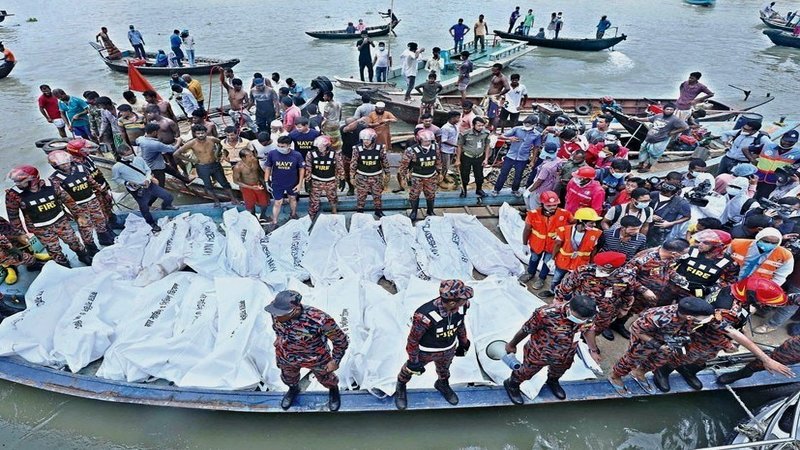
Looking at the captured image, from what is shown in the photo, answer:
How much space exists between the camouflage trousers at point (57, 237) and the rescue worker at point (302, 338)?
356 cm

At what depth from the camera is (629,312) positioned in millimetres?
4770

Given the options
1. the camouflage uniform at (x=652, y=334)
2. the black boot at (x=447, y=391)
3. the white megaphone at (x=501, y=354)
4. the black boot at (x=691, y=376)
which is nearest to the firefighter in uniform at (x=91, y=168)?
the black boot at (x=447, y=391)

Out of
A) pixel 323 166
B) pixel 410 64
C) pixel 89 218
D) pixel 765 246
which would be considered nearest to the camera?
pixel 765 246

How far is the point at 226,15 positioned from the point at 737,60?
31404 mm

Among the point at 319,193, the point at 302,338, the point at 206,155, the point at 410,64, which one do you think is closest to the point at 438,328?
the point at 302,338

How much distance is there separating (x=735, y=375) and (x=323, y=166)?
5241 millimetres

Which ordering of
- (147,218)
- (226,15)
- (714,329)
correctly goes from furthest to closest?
(226,15) < (147,218) < (714,329)

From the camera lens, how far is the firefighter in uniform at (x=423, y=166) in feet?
19.8

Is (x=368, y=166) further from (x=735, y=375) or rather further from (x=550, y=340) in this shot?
(x=735, y=375)

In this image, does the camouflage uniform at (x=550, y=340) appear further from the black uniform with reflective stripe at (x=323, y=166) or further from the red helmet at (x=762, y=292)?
the black uniform with reflective stripe at (x=323, y=166)

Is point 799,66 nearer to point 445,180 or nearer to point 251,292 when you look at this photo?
point 445,180

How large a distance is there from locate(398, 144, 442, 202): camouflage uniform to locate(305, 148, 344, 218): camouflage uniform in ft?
3.36

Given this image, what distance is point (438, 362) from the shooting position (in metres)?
3.79

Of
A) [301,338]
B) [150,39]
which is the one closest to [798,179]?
[301,338]
